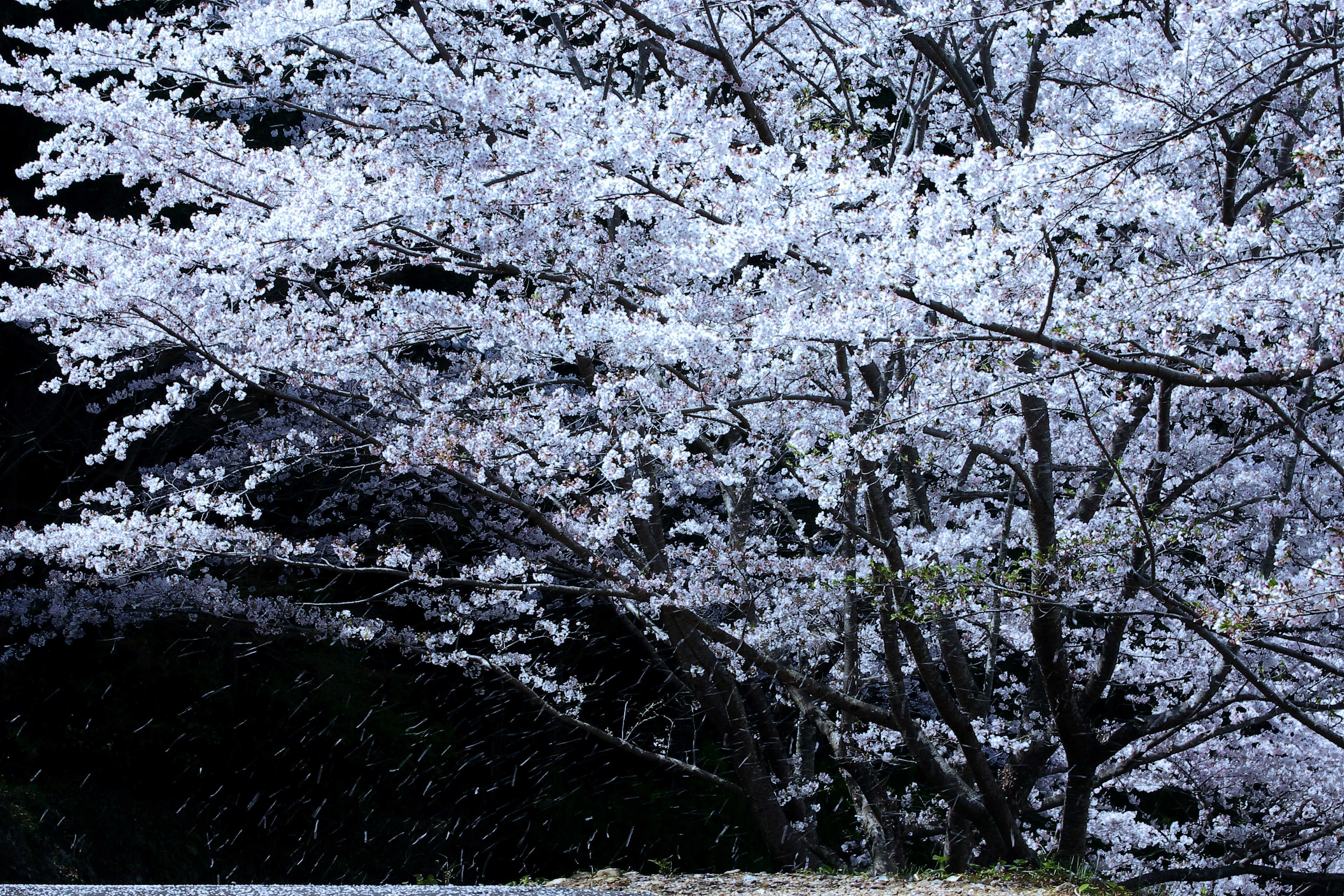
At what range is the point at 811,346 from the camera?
159 inches

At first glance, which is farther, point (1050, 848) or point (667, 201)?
point (1050, 848)

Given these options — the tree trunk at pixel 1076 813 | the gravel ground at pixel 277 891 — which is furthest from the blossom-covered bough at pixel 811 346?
the gravel ground at pixel 277 891

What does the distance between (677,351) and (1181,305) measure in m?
1.71

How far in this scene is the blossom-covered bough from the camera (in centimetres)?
350

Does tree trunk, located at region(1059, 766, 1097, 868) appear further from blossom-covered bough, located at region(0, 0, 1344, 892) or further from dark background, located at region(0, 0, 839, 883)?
dark background, located at region(0, 0, 839, 883)

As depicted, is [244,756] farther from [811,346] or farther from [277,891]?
[811,346]

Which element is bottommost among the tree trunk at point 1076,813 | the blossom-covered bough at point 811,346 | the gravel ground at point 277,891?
the gravel ground at point 277,891

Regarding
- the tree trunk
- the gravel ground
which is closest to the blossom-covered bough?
the tree trunk

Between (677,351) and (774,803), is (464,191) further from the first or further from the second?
(774,803)

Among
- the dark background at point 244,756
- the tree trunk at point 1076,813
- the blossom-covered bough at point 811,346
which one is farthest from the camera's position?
the dark background at point 244,756

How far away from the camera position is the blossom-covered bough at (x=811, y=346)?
3504 millimetres

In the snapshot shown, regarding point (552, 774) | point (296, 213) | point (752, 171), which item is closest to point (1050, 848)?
point (552, 774)

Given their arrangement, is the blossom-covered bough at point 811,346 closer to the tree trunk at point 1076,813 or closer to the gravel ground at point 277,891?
the tree trunk at point 1076,813

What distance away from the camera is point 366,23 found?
205 inches
